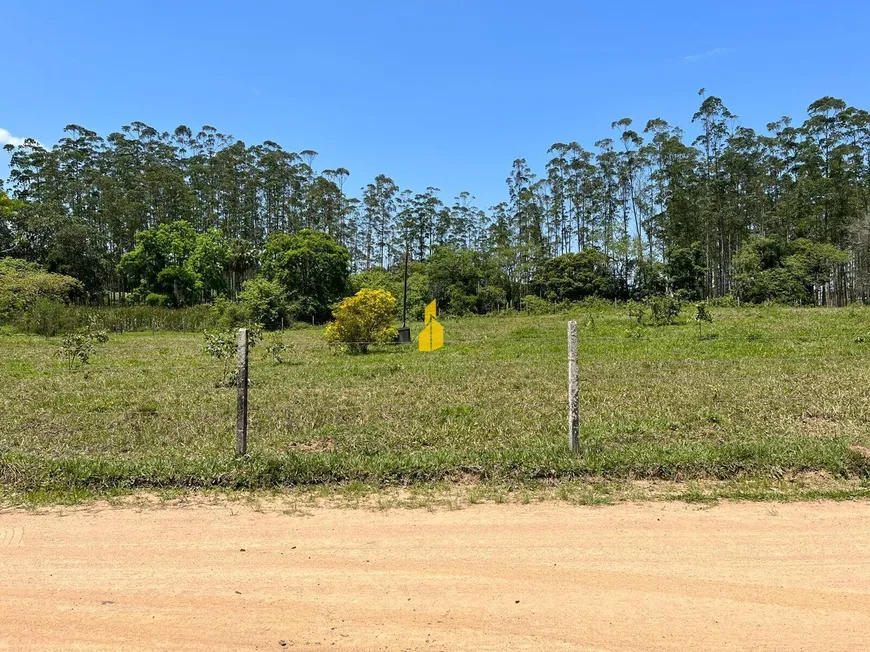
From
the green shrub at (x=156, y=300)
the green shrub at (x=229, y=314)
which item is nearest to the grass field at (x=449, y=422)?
the green shrub at (x=229, y=314)

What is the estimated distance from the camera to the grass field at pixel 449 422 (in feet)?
16.8

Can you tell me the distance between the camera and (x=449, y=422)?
740 centimetres

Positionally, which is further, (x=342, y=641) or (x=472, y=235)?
(x=472, y=235)

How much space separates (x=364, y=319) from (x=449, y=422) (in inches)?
529

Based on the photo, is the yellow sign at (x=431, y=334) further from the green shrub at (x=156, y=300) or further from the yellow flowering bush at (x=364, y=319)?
the green shrub at (x=156, y=300)

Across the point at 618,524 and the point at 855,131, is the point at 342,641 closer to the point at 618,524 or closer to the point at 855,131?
the point at 618,524

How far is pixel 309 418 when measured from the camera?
7.80m

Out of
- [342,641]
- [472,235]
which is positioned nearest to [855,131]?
[472,235]

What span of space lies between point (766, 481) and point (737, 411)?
2952 millimetres

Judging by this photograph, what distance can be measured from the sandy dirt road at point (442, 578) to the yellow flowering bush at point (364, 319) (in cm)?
1603

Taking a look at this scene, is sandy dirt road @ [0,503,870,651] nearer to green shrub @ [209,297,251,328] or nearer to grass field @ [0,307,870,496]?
grass field @ [0,307,870,496]

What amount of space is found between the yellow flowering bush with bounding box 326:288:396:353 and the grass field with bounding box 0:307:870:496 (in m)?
5.49

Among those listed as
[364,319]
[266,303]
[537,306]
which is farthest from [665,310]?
[266,303]

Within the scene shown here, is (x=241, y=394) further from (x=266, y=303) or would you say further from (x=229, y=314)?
(x=266, y=303)
